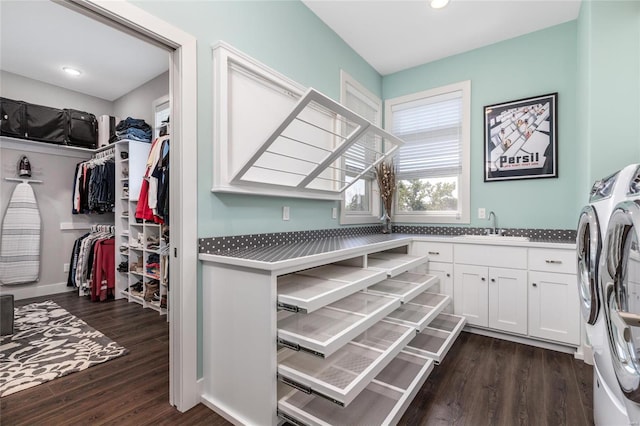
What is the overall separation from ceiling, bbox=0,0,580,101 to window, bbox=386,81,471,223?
18.2 inches

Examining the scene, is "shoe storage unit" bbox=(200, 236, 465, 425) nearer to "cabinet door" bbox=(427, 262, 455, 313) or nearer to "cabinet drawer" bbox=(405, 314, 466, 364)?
"cabinet drawer" bbox=(405, 314, 466, 364)

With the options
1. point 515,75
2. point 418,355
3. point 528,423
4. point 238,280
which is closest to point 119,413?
point 238,280

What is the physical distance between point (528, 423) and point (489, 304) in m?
1.21

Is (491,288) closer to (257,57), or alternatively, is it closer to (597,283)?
(597,283)

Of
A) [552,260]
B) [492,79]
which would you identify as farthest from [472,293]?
[492,79]

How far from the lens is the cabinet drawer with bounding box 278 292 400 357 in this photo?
1.35m

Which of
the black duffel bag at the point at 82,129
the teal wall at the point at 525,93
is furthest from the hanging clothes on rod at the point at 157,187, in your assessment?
the teal wall at the point at 525,93

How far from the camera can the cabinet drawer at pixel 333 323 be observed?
1.35 metres

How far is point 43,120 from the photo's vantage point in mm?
3805

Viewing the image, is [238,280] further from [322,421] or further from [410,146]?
[410,146]

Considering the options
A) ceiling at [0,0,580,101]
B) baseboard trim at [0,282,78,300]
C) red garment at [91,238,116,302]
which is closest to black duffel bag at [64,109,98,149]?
ceiling at [0,0,580,101]

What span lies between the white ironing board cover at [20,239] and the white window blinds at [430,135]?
4.66 m

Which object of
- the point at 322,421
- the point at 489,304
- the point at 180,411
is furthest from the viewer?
the point at 489,304

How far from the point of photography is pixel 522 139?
2930mm
